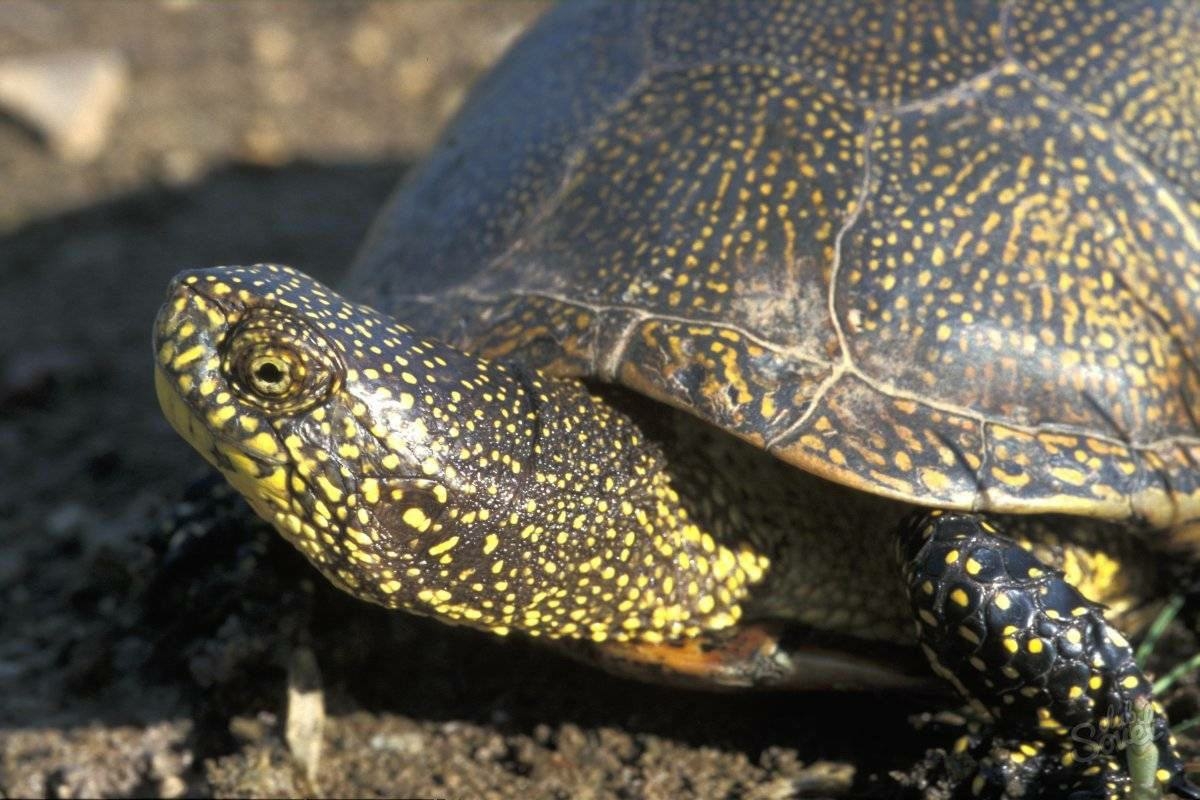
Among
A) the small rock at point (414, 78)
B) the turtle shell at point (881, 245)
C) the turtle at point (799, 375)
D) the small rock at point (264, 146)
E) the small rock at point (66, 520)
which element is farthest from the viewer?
the small rock at point (414, 78)

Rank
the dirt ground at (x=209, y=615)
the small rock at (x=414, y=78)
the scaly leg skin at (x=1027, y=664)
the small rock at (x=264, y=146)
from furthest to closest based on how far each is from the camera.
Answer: the small rock at (x=414, y=78)
the small rock at (x=264, y=146)
the dirt ground at (x=209, y=615)
the scaly leg skin at (x=1027, y=664)

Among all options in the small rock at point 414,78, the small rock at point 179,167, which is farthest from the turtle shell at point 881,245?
the small rock at point 414,78

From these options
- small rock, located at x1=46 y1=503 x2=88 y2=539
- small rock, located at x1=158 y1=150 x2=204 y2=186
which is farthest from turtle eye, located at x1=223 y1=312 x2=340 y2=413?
small rock, located at x1=158 y1=150 x2=204 y2=186

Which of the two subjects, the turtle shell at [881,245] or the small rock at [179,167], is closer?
the turtle shell at [881,245]

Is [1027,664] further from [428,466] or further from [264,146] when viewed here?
[264,146]

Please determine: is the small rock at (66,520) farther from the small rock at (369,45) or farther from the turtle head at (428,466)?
the small rock at (369,45)

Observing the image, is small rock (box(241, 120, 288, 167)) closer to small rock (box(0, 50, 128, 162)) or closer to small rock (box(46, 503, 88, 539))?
small rock (box(0, 50, 128, 162))
